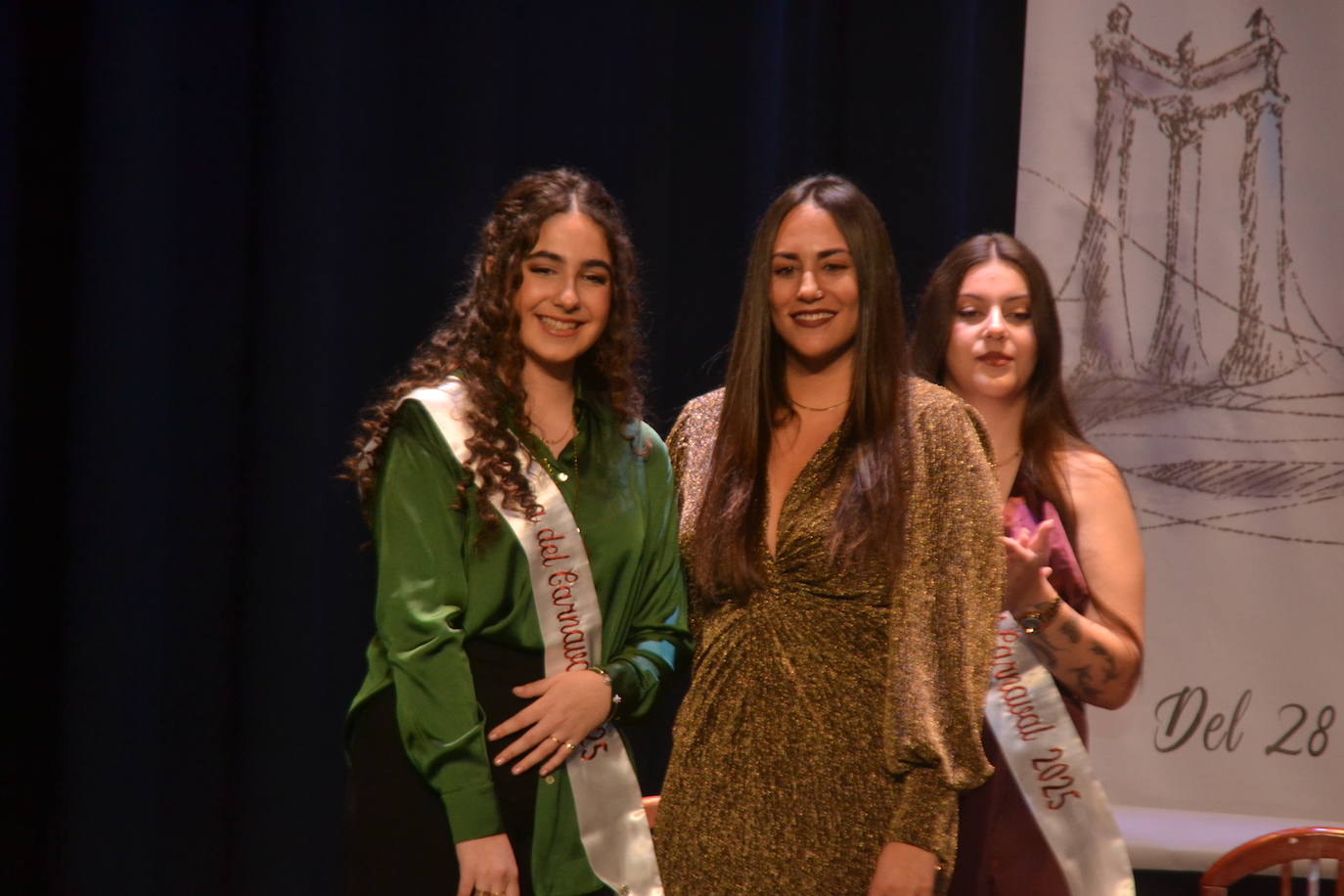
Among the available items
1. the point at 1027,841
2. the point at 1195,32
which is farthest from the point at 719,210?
the point at 1027,841

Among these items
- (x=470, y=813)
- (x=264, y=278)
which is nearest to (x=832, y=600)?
(x=470, y=813)

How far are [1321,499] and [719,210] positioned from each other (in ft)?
4.20

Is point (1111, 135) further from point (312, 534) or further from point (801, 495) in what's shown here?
point (312, 534)

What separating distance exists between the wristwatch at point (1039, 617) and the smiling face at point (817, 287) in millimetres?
464

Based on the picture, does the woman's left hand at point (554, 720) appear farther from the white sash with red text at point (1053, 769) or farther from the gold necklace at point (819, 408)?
the white sash with red text at point (1053, 769)

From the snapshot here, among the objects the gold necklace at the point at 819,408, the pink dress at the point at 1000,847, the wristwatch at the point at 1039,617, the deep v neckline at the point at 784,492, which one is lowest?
the pink dress at the point at 1000,847

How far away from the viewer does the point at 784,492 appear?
1665 millimetres

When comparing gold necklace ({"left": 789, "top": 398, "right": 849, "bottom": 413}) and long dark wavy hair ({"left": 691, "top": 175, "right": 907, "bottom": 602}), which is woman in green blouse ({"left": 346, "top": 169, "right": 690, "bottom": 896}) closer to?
A: long dark wavy hair ({"left": 691, "top": 175, "right": 907, "bottom": 602})

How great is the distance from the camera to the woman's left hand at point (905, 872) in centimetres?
150

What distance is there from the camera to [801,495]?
164 cm

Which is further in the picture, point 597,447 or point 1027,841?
point 1027,841

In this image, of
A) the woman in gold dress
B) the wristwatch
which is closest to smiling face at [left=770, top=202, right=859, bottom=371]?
the woman in gold dress

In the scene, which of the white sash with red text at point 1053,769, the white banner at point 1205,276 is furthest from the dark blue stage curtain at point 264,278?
the white sash with red text at point 1053,769

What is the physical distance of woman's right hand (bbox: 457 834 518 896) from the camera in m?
1.45
